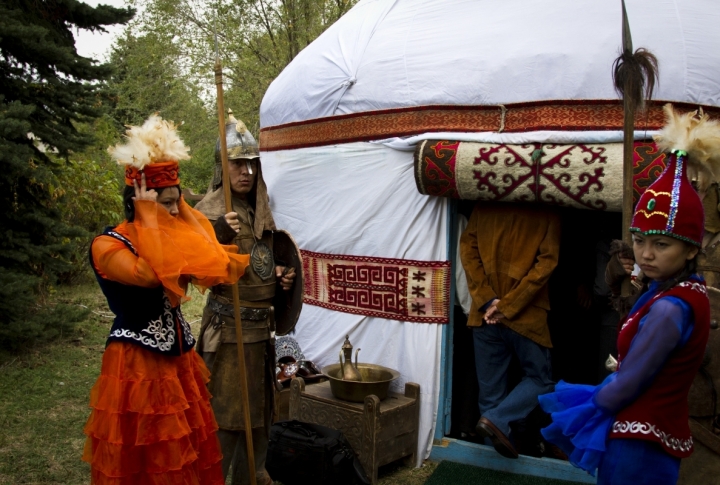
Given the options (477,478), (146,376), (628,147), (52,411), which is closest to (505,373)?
(477,478)

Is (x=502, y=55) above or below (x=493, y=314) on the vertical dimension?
above

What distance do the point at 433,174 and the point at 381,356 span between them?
1.34m

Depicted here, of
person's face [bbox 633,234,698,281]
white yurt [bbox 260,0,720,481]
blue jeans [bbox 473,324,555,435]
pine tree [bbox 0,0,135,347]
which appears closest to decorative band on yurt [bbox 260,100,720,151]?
white yurt [bbox 260,0,720,481]

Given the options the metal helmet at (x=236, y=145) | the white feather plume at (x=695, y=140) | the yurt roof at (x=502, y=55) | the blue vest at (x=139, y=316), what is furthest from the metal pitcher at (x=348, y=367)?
the white feather plume at (x=695, y=140)

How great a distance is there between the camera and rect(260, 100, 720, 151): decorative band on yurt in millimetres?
3812

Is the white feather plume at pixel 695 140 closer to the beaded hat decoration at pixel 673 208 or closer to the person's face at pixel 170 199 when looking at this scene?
the beaded hat decoration at pixel 673 208

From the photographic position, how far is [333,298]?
16.1 ft

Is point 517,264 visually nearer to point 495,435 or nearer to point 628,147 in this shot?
point 495,435

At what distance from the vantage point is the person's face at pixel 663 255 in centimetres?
216

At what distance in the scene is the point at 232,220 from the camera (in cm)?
339

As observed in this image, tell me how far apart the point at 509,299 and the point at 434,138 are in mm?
1079

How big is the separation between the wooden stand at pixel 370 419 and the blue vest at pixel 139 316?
5.47ft

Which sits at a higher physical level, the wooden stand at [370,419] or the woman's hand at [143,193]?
the woman's hand at [143,193]

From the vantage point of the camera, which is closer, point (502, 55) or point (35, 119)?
point (502, 55)
